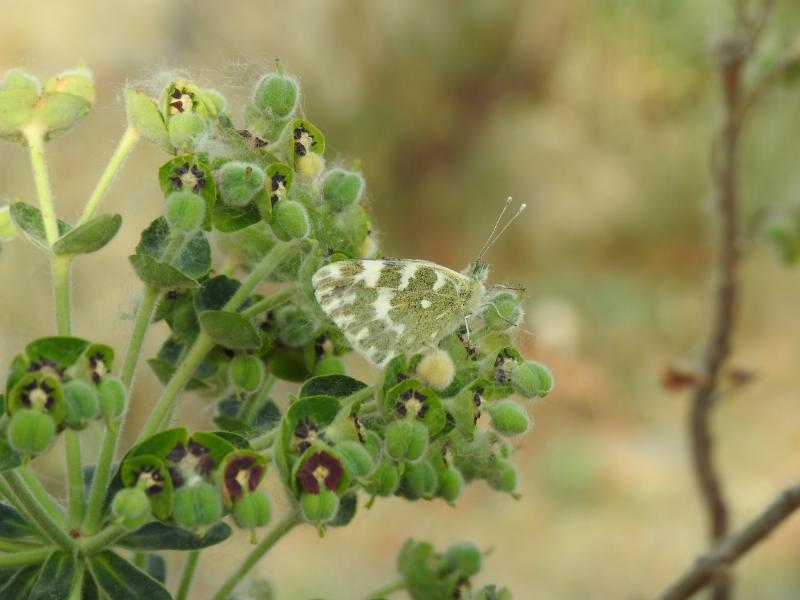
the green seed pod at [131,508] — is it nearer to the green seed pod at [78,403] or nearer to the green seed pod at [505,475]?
the green seed pod at [78,403]

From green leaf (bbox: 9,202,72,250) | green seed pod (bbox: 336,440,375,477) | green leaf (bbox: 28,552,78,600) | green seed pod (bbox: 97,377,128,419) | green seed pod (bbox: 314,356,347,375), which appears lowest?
green leaf (bbox: 28,552,78,600)

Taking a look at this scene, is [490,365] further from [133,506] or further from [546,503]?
[546,503]

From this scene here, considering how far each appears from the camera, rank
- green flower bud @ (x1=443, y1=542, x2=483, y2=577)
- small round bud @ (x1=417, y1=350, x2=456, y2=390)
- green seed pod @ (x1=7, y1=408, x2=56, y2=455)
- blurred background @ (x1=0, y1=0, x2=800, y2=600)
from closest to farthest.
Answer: green seed pod @ (x1=7, y1=408, x2=56, y2=455), small round bud @ (x1=417, y1=350, x2=456, y2=390), green flower bud @ (x1=443, y1=542, x2=483, y2=577), blurred background @ (x1=0, y1=0, x2=800, y2=600)

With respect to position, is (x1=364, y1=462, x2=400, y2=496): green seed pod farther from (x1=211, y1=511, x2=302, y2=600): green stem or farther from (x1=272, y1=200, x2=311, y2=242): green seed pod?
(x1=272, y1=200, x2=311, y2=242): green seed pod

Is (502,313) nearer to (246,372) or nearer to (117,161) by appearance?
(246,372)

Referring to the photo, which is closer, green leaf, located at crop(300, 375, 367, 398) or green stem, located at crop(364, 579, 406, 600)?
green leaf, located at crop(300, 375, 367, 398)

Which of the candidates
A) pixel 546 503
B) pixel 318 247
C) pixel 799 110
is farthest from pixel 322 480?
pixel 799 110

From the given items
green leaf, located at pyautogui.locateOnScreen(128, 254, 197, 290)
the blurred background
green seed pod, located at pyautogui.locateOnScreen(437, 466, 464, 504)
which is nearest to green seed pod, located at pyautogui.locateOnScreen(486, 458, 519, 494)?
green seed pod, located at pyautogui.locateOnScreen(437, 466, 464, 504)

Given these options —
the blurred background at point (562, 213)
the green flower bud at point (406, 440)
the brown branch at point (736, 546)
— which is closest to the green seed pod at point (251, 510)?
the green flower bud at point (406, 440)

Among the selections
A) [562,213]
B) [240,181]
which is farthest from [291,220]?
[562,213]
